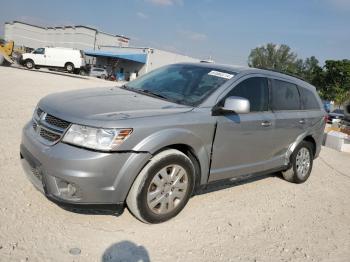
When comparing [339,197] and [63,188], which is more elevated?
[63,188]

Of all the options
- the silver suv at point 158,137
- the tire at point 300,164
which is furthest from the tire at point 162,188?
the tire at point 300,164

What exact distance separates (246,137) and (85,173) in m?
2.15

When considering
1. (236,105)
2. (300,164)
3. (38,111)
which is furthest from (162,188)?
(300,164)

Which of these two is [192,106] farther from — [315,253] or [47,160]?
[315,253]

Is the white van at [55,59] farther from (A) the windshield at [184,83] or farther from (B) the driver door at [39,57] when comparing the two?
(A) the windshield at [184,83]

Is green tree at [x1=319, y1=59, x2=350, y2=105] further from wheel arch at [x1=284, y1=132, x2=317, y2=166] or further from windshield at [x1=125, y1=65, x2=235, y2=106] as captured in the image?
windshield at [x1=125, y1=65, x2=235, y2=106]

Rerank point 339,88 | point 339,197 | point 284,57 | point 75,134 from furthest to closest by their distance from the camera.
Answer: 1. point 284,57
2. point 339,88
3. point 339,197
4. point 75,134

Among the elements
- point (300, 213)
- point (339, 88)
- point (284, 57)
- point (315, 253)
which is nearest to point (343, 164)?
point (300, 213)

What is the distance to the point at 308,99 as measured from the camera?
6.10 meters

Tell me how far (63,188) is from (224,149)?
187 cm

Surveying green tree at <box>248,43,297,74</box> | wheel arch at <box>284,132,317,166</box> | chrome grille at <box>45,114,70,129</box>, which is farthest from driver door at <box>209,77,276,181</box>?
green tree at <box>248,43,297,74</box>

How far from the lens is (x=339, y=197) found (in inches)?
234

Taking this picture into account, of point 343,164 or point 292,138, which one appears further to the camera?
point 343,164

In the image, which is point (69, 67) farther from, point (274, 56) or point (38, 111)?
point (274, 56)
